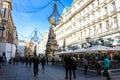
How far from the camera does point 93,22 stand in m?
43.1

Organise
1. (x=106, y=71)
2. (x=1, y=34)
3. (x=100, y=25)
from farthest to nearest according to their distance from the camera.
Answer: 1. (x=1, y=34)
2. (x=100, y=25)
3. (x=106, y=71)

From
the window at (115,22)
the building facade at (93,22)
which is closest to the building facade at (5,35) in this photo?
the building facade at (93,22)

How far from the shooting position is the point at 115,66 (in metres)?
21.7

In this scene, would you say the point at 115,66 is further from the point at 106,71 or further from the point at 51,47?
the point at 51,47

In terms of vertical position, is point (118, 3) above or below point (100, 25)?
above

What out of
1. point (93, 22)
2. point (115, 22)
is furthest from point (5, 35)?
point (115, 22)

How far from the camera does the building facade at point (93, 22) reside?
35.0m

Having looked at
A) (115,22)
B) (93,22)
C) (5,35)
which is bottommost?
(5,35)

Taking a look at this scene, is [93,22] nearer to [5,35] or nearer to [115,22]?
[115,22]

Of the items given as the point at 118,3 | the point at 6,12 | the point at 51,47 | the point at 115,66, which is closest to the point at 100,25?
the point at 118,3

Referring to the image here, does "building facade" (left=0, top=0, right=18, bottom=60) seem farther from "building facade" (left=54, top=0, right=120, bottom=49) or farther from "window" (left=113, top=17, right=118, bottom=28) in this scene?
"window" (left=113, top=17, right=118, bottom=28)

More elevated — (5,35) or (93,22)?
(93,22)

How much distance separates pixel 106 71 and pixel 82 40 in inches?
1438

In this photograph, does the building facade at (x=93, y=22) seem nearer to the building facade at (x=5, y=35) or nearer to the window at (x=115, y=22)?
the window at (x=115, y=22)
